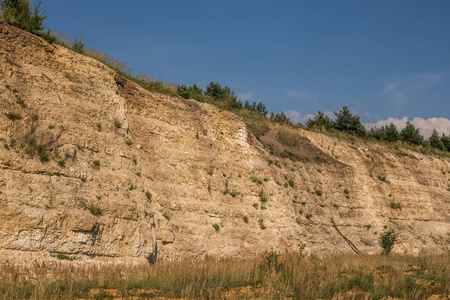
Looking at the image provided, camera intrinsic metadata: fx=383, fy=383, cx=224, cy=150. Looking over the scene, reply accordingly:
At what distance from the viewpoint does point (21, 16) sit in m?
15.9

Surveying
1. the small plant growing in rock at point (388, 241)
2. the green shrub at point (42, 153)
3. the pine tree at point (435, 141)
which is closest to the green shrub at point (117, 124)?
the green shrub at point (42, 153)

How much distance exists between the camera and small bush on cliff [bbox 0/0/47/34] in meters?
15.4

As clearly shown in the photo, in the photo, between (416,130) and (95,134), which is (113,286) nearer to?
(95,134)

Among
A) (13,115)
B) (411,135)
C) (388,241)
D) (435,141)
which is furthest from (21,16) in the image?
(435,141)

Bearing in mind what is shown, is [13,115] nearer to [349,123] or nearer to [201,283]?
[201,283]

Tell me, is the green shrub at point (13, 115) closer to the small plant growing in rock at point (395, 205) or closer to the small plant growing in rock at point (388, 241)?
the small plant growing in rock at point (388, 241)

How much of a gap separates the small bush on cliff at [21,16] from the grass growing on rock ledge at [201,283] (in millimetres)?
10483

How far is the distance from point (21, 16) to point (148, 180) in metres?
8.63

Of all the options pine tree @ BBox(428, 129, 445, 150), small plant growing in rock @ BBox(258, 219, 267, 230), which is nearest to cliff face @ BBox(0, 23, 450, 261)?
small plant growing in rock @ BBox(258, 219, 267, 230)

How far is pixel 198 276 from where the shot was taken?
9297mm

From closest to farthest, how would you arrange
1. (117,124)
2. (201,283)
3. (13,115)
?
(201,283) → (13,115) → (117,124)

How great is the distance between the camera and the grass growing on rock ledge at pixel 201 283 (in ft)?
25.8

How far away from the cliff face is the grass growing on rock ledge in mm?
2013

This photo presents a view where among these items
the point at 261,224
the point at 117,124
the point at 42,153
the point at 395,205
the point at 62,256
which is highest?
the point at 117,124
